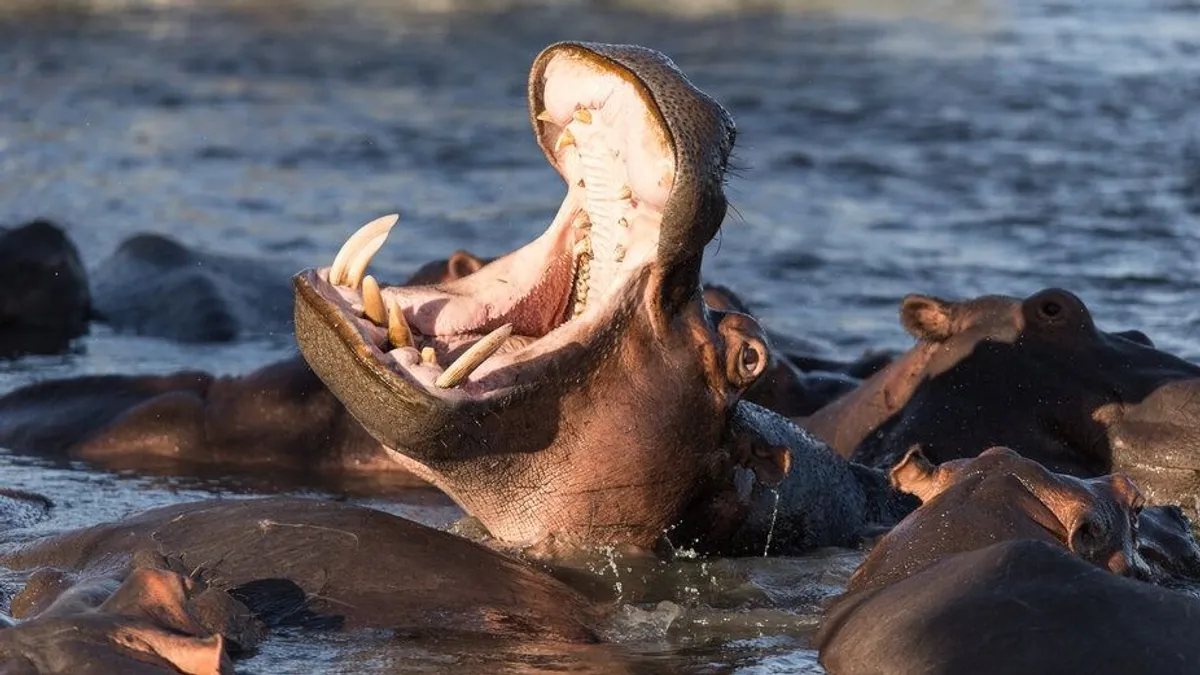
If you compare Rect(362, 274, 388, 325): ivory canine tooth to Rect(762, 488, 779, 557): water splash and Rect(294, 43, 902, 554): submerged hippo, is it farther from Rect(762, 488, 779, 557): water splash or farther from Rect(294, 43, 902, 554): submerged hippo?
Rect(762, 488, 779, 557): water splash

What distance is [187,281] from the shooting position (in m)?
11.4

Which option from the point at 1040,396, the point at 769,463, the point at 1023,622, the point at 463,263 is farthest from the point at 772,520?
the point at 463,263

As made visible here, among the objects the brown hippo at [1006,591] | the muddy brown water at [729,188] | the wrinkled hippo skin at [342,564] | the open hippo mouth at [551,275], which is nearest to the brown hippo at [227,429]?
the muddy brown water at [729,188]

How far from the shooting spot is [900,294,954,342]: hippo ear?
7727 millimetres

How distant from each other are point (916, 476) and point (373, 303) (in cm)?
140

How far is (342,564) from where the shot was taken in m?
5.43

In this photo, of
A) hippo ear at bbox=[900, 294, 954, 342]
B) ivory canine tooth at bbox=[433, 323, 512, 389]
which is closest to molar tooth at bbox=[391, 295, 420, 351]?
ivory canine tooth at bbox=[433, 323, 512, 389]

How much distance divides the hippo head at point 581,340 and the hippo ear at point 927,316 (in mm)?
1976

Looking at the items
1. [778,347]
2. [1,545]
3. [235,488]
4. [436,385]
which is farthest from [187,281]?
[436,385]

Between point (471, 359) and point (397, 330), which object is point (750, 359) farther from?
point (397, 330)

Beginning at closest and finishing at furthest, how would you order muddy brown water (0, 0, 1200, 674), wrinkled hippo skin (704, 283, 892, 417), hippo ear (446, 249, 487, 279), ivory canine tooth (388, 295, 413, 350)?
1. ivory canine tooth (388, 295, 413, 350)
2. muddy brown water (0, 0, 1200, 674)
3. hippo ear (446, 249, 487, 279)
4. wrinkled hippo skin (704, 283, 892, 417)

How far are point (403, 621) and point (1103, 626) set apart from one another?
1703 mm

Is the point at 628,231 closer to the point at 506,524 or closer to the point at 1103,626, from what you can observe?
the point at 506,524

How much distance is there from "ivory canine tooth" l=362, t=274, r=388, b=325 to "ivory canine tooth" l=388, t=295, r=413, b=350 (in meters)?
0.03
